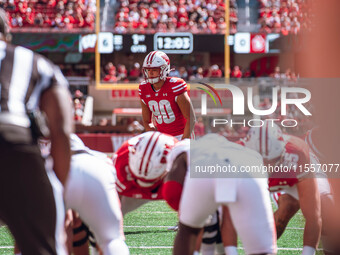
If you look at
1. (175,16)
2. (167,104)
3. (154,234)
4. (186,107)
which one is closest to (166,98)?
(167,104)

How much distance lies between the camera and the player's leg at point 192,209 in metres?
3.18

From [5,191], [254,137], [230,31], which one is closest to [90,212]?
[5,191]

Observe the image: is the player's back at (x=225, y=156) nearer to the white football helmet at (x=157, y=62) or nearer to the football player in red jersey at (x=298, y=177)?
the football player in red jersey at (x=298, y=177)

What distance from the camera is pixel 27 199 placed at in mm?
2549

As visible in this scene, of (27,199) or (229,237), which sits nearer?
(27,199)

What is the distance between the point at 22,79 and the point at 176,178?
1.03m

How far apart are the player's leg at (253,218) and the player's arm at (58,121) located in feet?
2.89

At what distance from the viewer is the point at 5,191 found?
8.32ft

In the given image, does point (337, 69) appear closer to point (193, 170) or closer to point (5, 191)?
point (5, 191)

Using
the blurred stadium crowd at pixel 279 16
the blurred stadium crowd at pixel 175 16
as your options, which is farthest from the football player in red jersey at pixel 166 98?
the blurred stadium crowd at pixel 279 16

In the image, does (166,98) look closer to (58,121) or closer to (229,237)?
(229,237)

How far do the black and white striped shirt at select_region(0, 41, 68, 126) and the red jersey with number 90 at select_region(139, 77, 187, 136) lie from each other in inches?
159

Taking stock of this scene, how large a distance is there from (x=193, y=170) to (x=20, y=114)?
1026 millimetres

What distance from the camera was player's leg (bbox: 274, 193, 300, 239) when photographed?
193 inches
